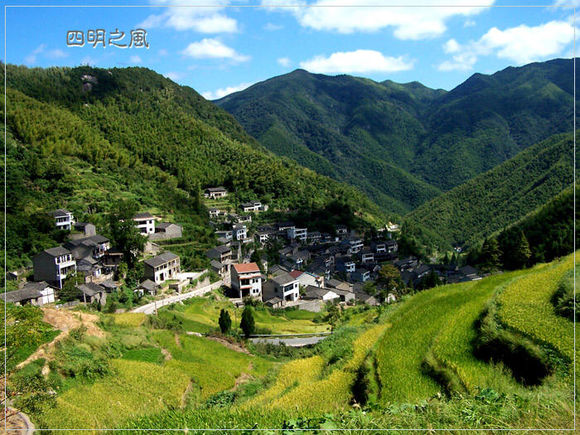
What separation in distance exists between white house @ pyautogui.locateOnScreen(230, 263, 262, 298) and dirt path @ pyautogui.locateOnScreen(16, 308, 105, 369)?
74.8 ft

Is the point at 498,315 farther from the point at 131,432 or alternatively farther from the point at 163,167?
the point at 163,167

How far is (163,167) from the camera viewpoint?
66125 mm

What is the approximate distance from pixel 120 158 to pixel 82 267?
3045 centimetres

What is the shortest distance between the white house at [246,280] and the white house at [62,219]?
50.6 ft

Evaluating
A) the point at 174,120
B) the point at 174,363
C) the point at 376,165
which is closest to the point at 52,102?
the point at 174,120

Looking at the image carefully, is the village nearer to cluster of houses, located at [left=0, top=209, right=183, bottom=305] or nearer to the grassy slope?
cluster of houses, located at [left=0, top=209, right=183, bottom=305]

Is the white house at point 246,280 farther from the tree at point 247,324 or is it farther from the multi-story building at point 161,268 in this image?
the tree at point 247,324

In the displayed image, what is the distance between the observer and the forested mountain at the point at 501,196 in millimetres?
87500

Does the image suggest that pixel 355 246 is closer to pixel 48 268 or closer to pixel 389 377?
pixel 48 268

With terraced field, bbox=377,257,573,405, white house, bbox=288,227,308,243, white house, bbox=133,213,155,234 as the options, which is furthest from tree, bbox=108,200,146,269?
terraced field, bbox=377,257,573,405

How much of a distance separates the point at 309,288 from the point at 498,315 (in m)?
33.6

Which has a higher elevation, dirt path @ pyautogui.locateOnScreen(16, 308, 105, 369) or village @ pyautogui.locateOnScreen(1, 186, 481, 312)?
dirt path @ pyautogui.locateOnScreen(16, 308, 105, 369)

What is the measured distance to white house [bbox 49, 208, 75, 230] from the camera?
3425 centimetres

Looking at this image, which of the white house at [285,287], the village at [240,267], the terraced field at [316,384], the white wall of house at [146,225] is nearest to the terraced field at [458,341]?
the terraced field at [316,384]
